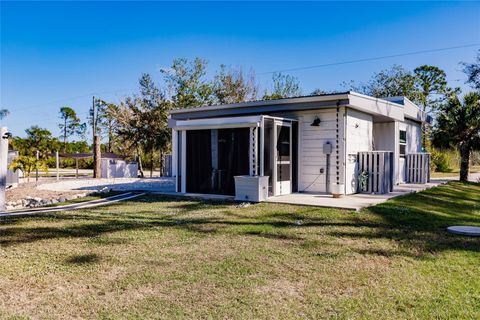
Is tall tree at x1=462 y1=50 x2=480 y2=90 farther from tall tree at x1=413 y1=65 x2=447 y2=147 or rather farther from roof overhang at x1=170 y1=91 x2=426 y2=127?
tall tree at x1=413 y1=65 x2=447 y2=147

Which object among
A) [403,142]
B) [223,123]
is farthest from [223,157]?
[403,142]

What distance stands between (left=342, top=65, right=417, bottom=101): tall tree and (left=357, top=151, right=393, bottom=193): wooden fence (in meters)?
19.1

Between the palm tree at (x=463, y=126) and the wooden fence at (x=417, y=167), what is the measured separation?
440cm

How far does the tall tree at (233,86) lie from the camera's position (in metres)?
25.8

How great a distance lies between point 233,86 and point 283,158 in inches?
675

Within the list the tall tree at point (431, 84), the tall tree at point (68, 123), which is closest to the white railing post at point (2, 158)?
the tall tree at point (431, 84)

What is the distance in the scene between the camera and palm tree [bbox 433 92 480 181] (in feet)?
55.7

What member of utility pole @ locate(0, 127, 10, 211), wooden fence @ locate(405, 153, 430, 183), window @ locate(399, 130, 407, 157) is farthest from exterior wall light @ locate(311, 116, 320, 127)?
utility pole @ locate(0, 127, 10, 211)

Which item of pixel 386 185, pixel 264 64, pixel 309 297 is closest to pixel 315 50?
pixel 264 64

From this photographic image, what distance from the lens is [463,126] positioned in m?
17.1

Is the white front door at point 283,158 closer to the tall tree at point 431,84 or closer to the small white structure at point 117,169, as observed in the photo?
Answer: the small white structure at point 117,169

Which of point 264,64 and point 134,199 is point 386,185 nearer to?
point 134,199

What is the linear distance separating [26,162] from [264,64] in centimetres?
2006

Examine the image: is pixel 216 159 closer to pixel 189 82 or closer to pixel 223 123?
pixel 223 123
